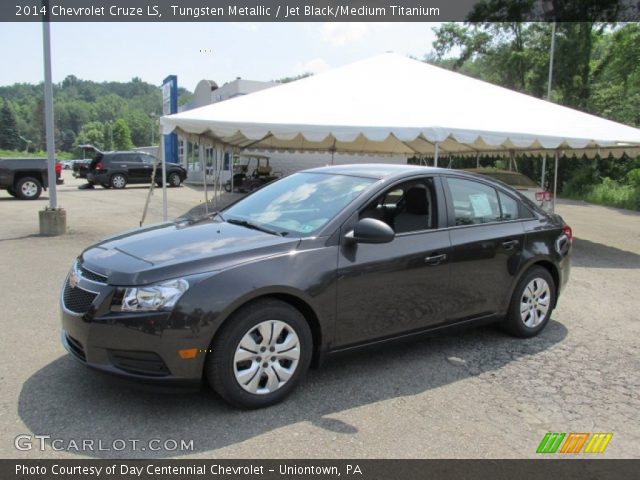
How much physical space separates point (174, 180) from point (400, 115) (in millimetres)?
18508

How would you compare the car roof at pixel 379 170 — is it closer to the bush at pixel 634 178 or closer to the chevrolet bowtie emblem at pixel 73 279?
the chevrolet bowtie emblem at pixel 73 279

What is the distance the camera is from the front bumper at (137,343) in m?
3.17

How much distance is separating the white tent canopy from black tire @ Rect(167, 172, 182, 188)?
50.1ft

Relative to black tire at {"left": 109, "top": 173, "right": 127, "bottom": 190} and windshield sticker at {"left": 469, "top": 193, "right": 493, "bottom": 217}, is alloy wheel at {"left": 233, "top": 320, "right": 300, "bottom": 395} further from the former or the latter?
black tire at {"left": 109, "top": 173, "right": 127, "bottom": 190}

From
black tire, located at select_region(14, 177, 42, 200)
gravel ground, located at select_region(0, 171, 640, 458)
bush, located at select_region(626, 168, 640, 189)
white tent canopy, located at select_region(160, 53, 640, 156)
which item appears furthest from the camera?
bush, located at select_region(626, 168, 640, 189)

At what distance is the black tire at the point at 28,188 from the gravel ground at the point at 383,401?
43.3 ft

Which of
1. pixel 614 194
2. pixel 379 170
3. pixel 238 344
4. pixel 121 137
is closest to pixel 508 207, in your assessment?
pixel 379 170

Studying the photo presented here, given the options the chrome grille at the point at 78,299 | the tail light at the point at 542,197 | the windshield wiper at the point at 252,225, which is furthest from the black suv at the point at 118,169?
the chrome grille at the point at 78,299

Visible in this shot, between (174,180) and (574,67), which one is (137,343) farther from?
(574,67)

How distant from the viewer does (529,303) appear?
5.06 m

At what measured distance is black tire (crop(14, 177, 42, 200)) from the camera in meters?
17.3
